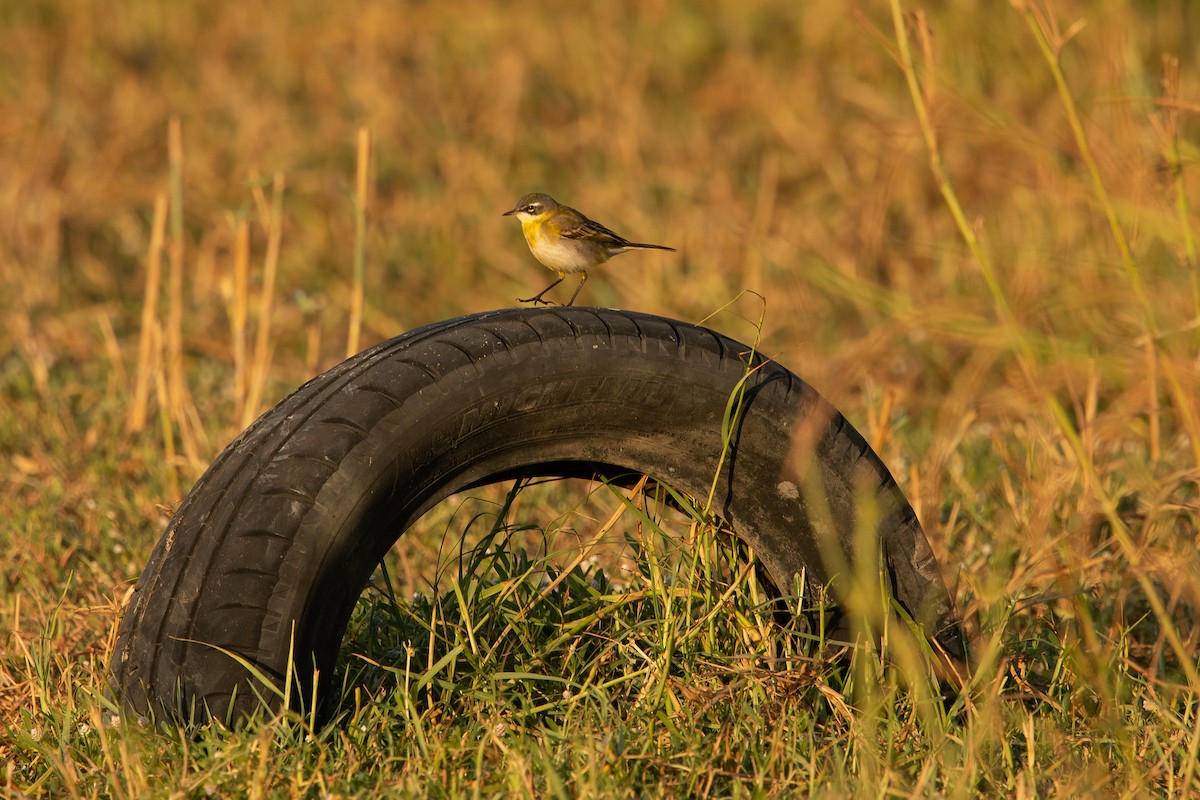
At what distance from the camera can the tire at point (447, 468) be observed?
9.71 ft

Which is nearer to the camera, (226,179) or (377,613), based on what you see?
(377,613)

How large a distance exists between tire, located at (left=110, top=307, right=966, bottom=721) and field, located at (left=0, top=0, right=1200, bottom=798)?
0.46 ft

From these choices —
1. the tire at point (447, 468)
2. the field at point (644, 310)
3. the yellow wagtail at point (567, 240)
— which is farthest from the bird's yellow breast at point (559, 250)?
the tire at point (447, 468)

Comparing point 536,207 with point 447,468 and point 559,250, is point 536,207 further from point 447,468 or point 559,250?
point 447,468

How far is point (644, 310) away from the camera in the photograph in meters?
8.55

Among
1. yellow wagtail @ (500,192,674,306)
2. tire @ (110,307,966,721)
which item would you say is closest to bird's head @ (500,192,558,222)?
yellow wagtail @ (500,192,674,306)

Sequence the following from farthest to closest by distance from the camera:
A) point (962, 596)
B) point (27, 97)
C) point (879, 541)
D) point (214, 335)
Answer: point (27, 97)
point (214, 335)
point (962, 596)
point (879, 541)

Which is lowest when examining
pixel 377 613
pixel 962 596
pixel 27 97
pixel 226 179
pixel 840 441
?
pixel 962 596

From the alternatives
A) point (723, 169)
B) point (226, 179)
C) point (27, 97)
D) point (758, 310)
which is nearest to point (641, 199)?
point (723, 169)

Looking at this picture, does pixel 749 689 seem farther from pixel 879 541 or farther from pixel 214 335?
pixel 214 335

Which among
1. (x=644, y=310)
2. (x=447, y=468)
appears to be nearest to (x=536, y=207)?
(x=447, y=468)

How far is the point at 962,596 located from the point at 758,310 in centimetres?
452

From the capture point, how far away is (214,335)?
8.27 m

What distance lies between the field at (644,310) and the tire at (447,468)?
0.14m
